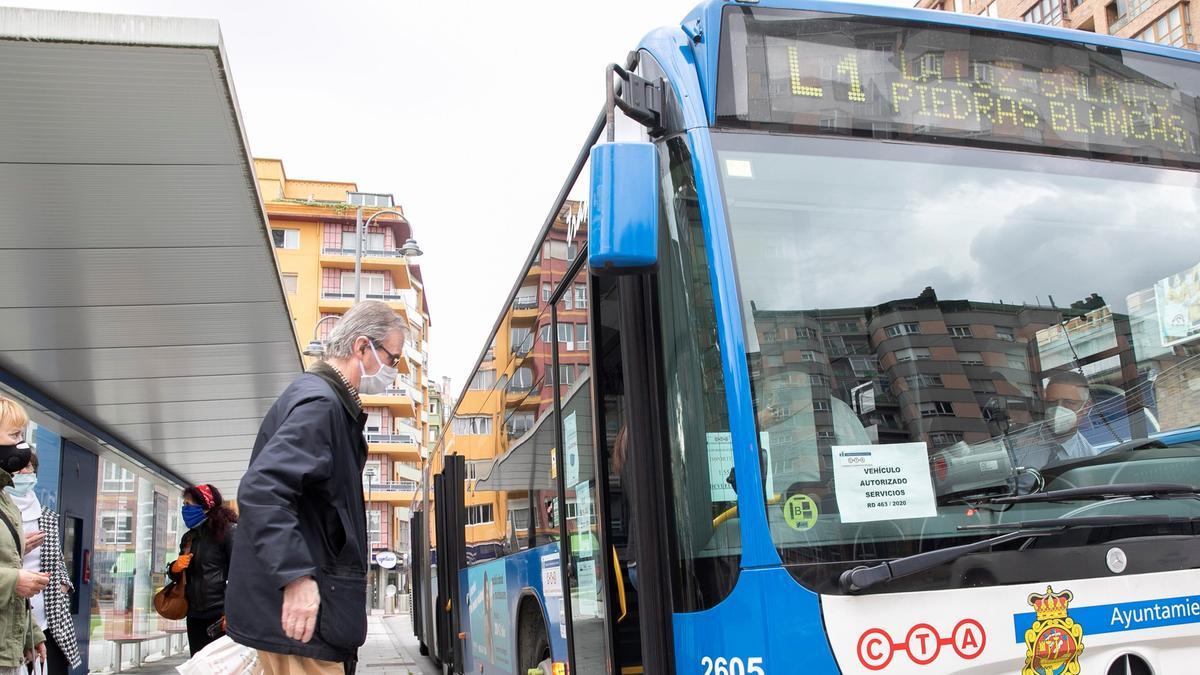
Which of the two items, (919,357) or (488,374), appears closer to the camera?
(919,357)

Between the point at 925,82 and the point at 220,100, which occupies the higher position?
the point at 220,100

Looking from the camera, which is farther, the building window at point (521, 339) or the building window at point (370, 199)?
the building window at point (370, 199)

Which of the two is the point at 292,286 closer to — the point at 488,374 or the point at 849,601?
the point at 488,374

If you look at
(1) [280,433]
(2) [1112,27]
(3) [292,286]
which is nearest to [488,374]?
(1) [280,433]

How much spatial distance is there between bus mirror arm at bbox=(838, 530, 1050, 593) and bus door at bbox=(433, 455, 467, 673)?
614 centimetres

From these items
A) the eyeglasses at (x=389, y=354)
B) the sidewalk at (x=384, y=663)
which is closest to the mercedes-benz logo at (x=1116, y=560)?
the eyeglasses at (x=389, y=354)

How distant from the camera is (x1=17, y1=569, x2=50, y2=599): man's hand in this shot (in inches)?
165

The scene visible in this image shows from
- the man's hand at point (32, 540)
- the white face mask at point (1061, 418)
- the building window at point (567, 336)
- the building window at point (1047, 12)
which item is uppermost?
the building window at point (1047, 12)

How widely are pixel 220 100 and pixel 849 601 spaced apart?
12.6 ft

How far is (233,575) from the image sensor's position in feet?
10.5

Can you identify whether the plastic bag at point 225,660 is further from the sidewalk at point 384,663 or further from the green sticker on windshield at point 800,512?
the sidewalk at point 384,663

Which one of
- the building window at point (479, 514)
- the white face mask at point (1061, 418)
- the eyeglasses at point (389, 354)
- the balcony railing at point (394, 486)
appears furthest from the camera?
the balcony railing at point (394, 486)

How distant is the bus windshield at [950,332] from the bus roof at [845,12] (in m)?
0.29

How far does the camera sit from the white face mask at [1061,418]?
129 inches
